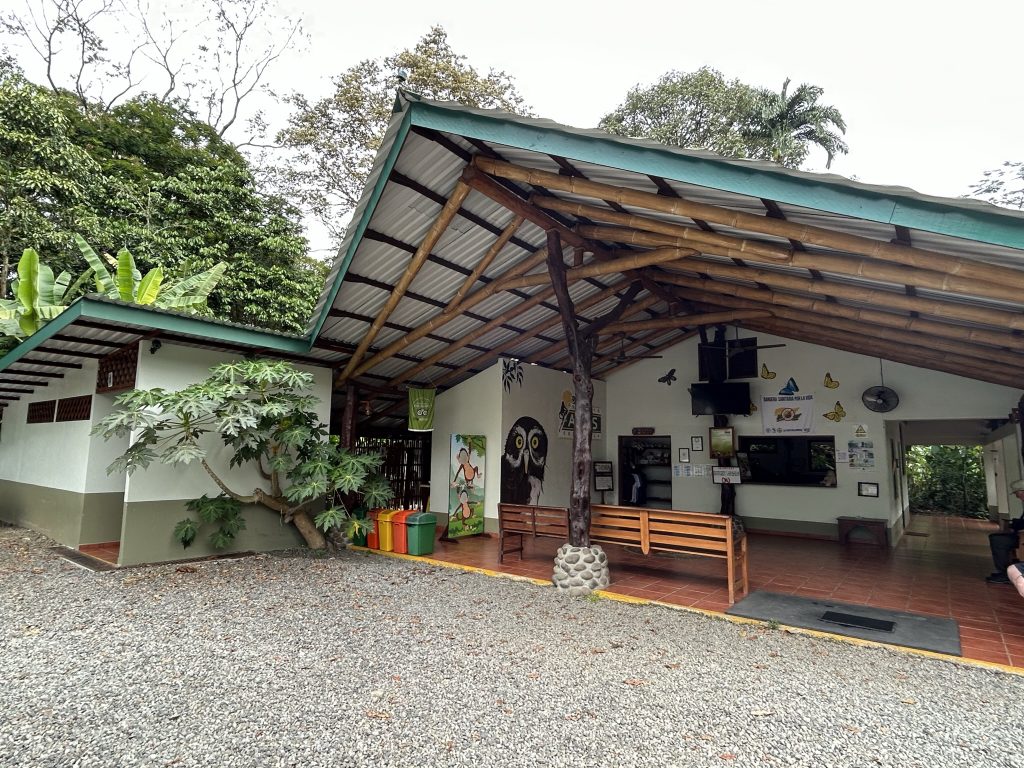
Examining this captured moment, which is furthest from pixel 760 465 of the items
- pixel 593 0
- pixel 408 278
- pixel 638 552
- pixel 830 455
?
pixel 593 0

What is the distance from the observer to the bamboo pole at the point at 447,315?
21.5ft

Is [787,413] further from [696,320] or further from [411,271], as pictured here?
[411,271]

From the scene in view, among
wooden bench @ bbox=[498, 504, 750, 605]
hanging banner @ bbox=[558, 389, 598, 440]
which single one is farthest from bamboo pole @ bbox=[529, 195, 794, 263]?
hanging banner @ bbox=[558, 389, 598, 440]

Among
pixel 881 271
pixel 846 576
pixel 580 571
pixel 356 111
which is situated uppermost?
pixel 356 111

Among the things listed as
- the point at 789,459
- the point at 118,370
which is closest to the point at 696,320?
the point at 789,459

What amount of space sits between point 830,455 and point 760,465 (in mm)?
1156

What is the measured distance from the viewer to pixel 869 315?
5637 millimetres

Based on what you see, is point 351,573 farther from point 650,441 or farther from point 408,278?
point 650,441

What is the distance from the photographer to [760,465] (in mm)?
10031

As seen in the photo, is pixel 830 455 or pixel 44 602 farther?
pixel 830 455

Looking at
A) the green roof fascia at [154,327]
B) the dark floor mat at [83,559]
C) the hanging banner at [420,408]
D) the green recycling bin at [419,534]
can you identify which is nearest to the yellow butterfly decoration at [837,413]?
the hanging banner at [420,408]

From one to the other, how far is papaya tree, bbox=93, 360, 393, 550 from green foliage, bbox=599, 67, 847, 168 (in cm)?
1221

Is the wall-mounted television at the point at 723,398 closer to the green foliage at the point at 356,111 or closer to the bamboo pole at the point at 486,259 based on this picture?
the bamboo pole at the point at 486,259

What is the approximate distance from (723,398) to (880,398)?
7.88ft
